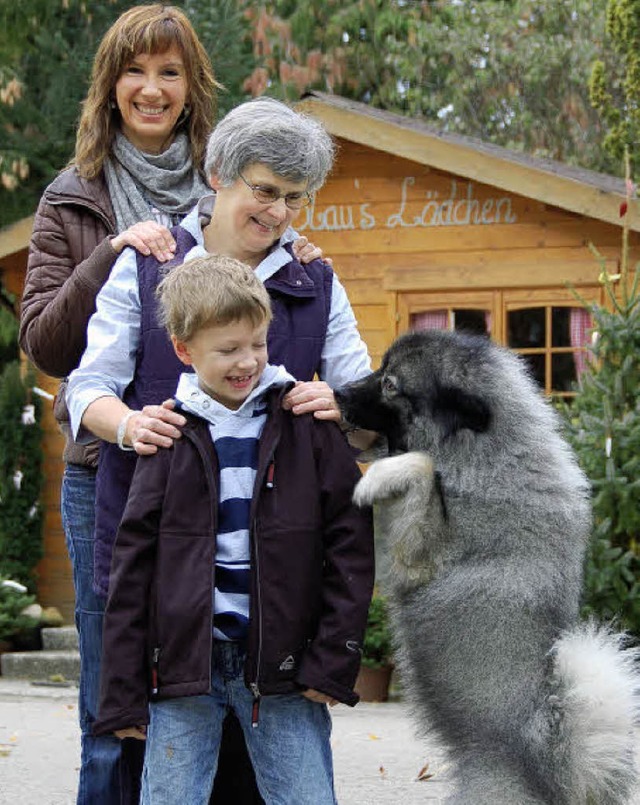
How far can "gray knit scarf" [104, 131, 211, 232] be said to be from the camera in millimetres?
4566

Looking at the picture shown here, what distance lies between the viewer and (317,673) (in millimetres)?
3686

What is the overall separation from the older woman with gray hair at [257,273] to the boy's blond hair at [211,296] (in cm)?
24

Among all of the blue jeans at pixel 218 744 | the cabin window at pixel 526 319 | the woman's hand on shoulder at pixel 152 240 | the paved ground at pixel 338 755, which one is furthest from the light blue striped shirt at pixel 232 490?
the cabin window at pixel 526 319

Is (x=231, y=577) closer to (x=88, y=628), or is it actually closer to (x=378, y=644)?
(x=88, y=628)

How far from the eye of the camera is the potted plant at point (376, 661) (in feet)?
33.4

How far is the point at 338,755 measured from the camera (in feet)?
26.2

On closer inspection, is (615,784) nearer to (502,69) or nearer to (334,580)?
(334,580)

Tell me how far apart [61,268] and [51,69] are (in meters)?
10.7

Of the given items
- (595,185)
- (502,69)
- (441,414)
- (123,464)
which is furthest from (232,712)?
(502,69)

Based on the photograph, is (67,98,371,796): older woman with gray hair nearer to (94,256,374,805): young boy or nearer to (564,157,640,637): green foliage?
(94,256,374,805): young boy

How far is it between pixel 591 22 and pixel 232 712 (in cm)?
2336

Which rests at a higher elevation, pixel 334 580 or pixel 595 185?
pixel 595 185

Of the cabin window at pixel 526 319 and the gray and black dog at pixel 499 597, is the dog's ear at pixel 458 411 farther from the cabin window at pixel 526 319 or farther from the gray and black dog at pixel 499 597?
the cabin window at pixel 526 319

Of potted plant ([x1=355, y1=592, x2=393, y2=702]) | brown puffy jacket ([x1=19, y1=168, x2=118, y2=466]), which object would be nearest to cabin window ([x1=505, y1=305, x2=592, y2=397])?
potted plant ([x1=355, y1=592, x2=393, y2=702])
